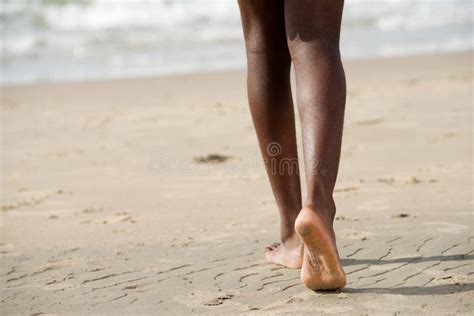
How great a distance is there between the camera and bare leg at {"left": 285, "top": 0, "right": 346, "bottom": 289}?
2336mm

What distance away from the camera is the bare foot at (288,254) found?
9.11 feet

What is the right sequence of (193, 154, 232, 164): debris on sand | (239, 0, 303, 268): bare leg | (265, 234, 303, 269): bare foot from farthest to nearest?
1. (193, 154, 232, 164): debris on sand
2. (265, 234, 303, 269): bare foot
3. (239, 0, 303, 268): bare leg

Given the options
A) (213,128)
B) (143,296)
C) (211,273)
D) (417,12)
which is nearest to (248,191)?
(211,273)

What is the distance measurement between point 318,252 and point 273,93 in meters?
0.63

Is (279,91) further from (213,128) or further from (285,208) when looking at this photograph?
(213,128)

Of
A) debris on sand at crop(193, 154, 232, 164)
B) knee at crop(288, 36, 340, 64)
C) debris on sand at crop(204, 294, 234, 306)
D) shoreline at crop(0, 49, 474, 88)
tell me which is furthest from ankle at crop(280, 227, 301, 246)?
shoreline at crop(0, 49, 474, 88)

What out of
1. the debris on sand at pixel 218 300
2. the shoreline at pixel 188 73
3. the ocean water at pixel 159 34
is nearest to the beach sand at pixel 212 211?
the debris on sand at pixel 218 300

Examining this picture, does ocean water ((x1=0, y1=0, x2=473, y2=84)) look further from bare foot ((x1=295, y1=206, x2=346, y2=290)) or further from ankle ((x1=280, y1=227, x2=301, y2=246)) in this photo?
bare foot ((x1=295, y1=206, x2=346, y2=290))

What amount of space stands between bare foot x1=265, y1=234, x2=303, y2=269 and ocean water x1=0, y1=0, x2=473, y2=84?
804 centimetres

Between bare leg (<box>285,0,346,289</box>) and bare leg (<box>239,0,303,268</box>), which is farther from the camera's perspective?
bare leg (<box>239,0,303,268</box>)

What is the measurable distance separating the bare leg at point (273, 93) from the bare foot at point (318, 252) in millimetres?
427

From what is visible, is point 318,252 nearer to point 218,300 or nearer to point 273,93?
point 218,300

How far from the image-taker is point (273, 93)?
2.70m

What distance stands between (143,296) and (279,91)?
771mm
